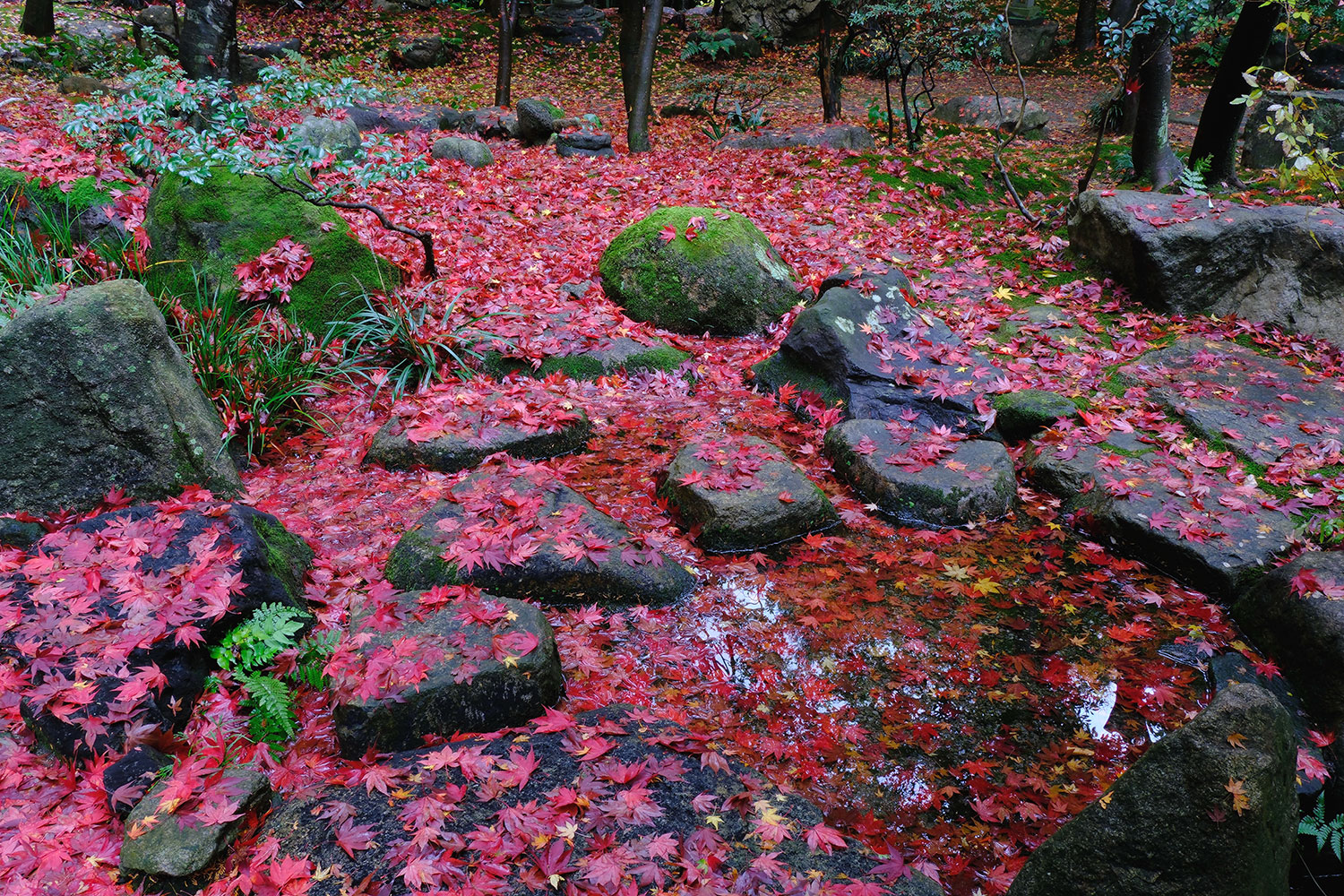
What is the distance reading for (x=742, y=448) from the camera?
4.49 meters

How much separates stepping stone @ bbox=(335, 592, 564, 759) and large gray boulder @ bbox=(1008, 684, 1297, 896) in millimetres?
1851

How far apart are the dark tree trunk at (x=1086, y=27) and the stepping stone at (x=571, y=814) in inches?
862

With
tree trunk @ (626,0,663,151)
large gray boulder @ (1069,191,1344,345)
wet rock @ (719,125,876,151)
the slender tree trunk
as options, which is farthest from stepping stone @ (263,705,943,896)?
the slender tree trunk

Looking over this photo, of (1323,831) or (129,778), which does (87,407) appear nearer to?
(129,778)

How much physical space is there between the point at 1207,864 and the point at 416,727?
2.44m

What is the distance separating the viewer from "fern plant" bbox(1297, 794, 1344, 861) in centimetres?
252

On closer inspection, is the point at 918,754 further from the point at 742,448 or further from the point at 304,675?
the point at 304,675

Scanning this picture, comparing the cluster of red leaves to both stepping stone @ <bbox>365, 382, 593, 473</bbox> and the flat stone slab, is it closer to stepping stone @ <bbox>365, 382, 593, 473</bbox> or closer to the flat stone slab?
stepping stone @ <bbox>365, 382, 593, 473</bbox>

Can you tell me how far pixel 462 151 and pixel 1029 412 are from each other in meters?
8.40

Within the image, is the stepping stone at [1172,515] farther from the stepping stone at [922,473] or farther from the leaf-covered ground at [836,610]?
the stepping stone at [922,473]

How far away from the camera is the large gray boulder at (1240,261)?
6.11 meters

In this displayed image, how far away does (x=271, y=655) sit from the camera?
2973mm

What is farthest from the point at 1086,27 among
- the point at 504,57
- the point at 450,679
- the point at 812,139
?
the point at 450,679

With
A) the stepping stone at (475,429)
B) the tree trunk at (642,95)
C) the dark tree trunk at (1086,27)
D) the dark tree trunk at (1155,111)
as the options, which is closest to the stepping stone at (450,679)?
the stepping stone at (475,429)
